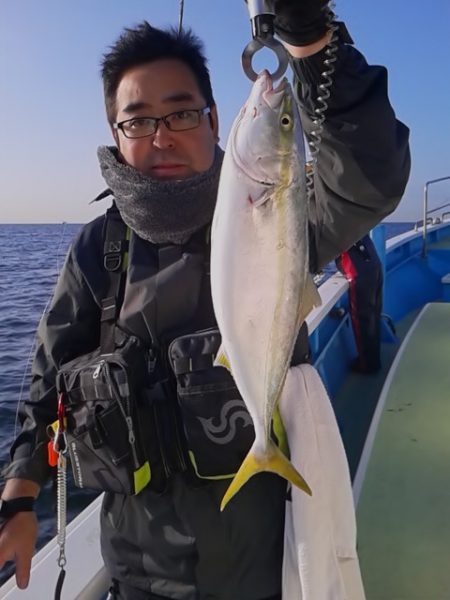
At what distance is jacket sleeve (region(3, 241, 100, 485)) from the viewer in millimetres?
1789

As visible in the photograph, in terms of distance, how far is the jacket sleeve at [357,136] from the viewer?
1.27 m

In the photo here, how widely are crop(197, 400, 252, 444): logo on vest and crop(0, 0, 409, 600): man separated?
69 millimetres

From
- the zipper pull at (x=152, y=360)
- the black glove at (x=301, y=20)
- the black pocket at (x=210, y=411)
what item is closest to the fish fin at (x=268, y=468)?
the black pocket at (x=210, y=411)

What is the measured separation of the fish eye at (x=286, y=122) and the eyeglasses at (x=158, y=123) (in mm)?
556

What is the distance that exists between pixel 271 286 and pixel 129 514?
928 millimetres

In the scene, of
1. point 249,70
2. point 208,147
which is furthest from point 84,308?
point 249,70

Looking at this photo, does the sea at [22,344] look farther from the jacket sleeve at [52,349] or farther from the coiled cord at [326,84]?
the coiled cord at [326,84]

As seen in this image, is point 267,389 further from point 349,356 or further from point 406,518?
point 349,356

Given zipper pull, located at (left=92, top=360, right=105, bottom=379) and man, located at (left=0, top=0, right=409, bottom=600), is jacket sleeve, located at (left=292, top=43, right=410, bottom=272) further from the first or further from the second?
zipper pull, located at (left=92, top=360, right=105, bottom=379)

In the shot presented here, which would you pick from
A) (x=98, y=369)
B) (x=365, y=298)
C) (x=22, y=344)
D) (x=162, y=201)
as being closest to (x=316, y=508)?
(x=98, y=369)

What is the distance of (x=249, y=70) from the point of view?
44.6 inches

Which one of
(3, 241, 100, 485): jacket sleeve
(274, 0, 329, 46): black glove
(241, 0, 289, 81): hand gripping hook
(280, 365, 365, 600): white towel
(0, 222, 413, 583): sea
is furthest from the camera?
(0, 222, 413, 583): sea

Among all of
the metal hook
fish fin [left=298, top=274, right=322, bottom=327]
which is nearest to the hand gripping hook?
the metal hook

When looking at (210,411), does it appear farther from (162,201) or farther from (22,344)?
(22,344)
